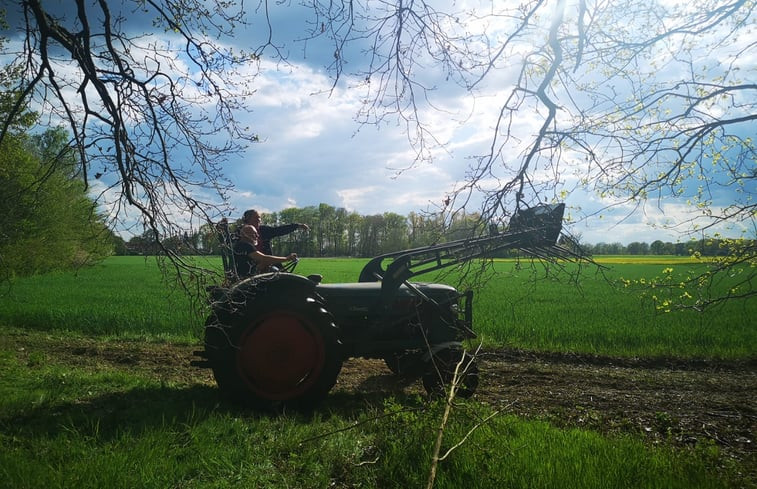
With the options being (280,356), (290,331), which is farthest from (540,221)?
(280,356)

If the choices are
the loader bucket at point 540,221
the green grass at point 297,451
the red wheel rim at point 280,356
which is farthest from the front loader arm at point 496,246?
the green grass at point 297,451

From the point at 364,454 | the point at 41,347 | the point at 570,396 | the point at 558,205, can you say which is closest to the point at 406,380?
the point at 570,396

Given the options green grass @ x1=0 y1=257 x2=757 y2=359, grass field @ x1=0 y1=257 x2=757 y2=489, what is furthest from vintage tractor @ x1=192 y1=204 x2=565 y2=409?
green grass @ x1=0 y1=257 x2=757 y2=359

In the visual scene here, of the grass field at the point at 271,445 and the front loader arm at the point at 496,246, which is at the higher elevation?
the front loader arm at the point at 496,246

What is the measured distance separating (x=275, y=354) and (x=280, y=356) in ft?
0.16

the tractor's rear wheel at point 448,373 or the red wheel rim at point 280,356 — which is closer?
the red wheel rim at point 280,356

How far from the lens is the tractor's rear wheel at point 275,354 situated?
414cm

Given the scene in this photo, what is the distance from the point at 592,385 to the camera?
537 cm

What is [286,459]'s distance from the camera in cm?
309

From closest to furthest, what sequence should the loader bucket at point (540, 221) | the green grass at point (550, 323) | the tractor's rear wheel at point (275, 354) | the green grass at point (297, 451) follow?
1. the green grass at point (297, 451)
2. the loader bucket at point (540, 221)
3. the tractor's rear wheel at point (275, 354)
4. the green grass at point (550, 323)

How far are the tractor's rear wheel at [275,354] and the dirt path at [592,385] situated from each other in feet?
3.07

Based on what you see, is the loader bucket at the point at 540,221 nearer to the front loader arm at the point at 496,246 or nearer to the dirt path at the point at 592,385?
the front loader arm at the point at 496,246

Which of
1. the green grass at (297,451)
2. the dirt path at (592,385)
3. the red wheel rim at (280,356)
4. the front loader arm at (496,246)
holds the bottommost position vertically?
the dirt path at (592,385)

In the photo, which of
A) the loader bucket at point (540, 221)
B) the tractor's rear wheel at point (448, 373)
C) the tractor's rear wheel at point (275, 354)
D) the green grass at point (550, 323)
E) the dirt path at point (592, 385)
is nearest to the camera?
the dirt path at point (592, 385)
